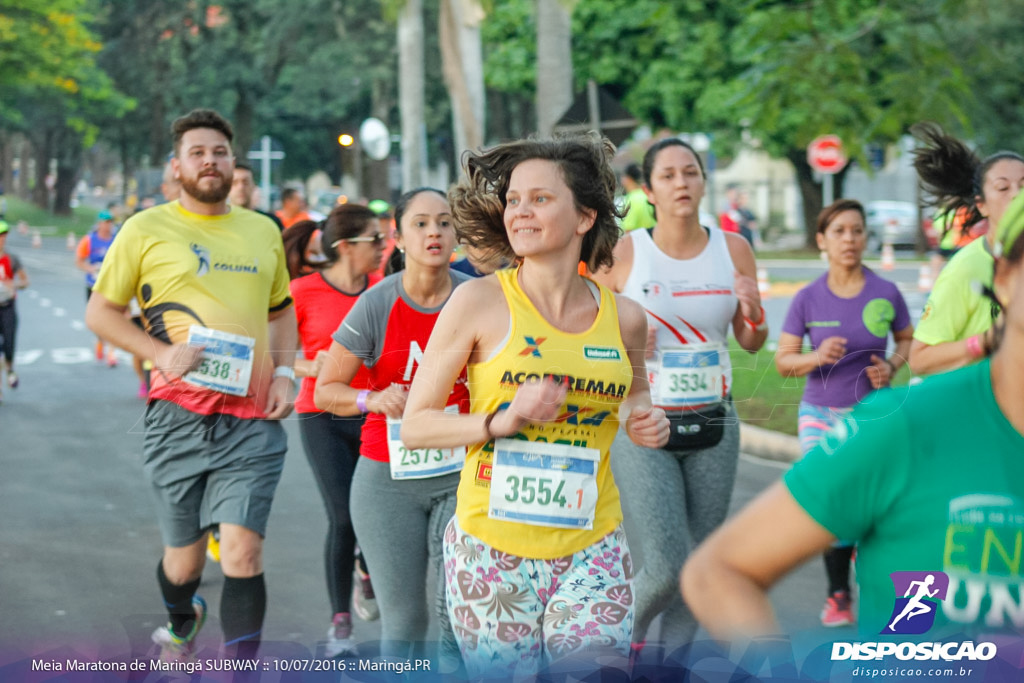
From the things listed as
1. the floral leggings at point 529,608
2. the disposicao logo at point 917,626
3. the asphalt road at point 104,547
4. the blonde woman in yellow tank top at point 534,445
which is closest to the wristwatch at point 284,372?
the asphalt road at point 104,547

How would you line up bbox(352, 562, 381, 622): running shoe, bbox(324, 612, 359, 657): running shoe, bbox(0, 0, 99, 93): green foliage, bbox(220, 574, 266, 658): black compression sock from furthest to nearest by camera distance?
bbox(0, 0, 99, 93): green foliage → bbox(352, 562, 381, 622): running shoe → bbox(324, 612, 359, 657): running shoe → bbox(220, 574, 266, 658): black compression sock

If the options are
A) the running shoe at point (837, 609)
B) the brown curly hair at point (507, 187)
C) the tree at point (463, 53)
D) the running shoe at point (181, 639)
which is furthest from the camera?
the tree at point (463, 53)

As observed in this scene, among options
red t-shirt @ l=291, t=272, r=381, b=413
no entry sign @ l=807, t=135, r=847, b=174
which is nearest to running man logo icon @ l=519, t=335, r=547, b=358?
red t-shirt @ l=291, t=272, r=381, b=413

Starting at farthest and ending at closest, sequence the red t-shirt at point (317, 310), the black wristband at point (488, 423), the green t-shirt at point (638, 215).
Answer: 1. the green t-shirt at point (638, 215)
2. the red t-shirt at point (317, 310)
3. the black wristband at point (488, 423)

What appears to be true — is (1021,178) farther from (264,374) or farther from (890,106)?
(890,106)

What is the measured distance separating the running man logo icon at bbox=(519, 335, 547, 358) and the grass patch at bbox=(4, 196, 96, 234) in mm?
52875

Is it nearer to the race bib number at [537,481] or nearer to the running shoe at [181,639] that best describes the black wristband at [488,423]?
the race bib number at [537,481]

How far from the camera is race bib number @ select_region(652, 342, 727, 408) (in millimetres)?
4578

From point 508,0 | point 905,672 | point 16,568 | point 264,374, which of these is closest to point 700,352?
point 264,374

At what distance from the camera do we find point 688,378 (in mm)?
4645

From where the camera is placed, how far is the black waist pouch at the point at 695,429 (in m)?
4.61

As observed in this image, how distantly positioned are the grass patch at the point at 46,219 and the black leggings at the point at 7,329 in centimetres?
4183

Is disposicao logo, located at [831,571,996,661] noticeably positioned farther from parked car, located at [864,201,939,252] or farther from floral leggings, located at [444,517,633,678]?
parked car, located at [864,201,939,252]

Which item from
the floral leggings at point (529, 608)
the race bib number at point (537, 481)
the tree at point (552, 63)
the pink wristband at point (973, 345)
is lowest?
the floral leggings at point (529, 608)
